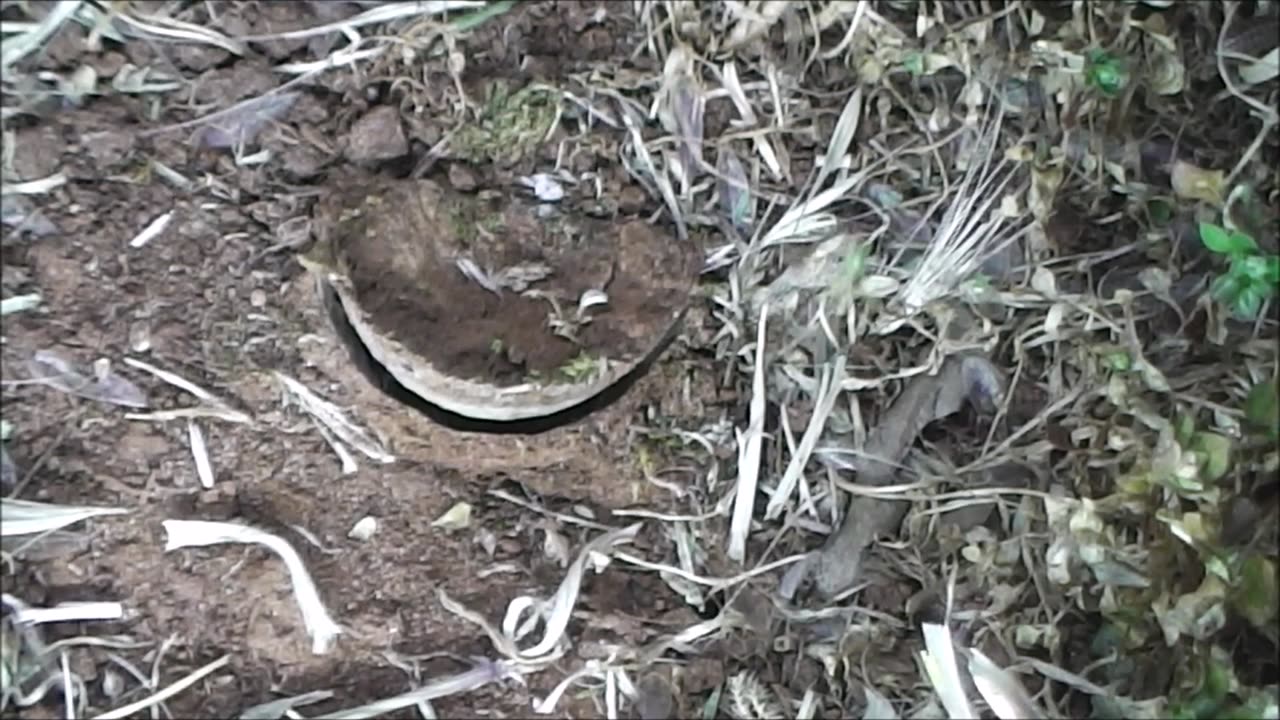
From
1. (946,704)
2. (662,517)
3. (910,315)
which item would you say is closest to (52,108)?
(662,517)

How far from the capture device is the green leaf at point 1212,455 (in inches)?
46.0

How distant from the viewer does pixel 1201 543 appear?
116 centimetres

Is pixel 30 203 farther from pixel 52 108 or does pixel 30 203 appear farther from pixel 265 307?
pixel 265 307

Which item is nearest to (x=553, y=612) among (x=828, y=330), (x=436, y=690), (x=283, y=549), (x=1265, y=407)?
(x=436, y=690)

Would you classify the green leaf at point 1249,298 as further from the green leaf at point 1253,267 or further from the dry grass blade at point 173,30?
the dry grass blade at point 173,30

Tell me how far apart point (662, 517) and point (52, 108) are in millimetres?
574

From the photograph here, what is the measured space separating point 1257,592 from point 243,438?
79 centimetres

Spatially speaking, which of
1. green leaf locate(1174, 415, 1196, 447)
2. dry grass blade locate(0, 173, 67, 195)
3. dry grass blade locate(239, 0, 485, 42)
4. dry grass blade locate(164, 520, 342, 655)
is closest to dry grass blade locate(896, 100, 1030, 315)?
green leaf locate(1174, 415, 1196, 447)

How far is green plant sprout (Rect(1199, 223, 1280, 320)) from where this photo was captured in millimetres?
1174

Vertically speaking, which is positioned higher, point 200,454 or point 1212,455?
point 200,454

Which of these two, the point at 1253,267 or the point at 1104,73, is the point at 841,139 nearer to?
the point at 1104,73

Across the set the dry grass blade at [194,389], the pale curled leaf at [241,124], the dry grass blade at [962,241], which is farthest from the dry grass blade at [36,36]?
the dry grass blade at [962,241]

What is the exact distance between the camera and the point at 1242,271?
1.18 m

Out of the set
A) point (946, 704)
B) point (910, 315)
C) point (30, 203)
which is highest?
point (30, 203)
